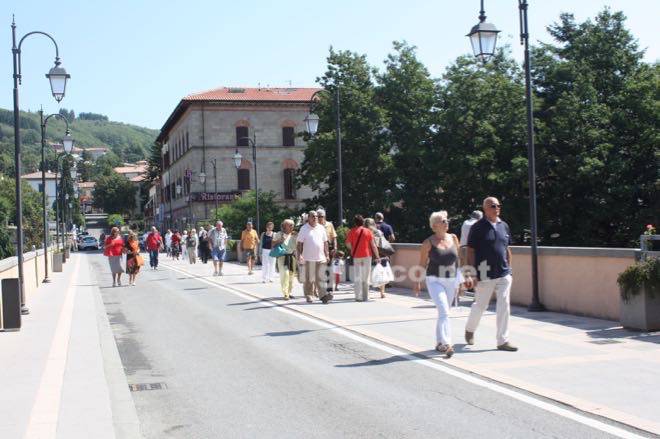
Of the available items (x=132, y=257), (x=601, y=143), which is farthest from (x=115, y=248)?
(x=601, y=143)

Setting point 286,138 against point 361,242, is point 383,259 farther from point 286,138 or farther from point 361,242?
→ point 286,138

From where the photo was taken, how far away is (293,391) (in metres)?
7.65

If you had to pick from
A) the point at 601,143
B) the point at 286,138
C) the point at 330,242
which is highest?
the point at 286,138

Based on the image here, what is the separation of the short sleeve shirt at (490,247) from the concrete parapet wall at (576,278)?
2951 millimetres

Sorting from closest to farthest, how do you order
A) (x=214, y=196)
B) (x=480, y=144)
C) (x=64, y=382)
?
1. (x=64, y=382)
2. (x=480, y=144)
3. (x=214, y=196)

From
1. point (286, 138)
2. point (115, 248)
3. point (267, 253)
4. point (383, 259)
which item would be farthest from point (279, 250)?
point (286, 138)

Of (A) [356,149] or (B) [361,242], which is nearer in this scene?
(B) [361,242]

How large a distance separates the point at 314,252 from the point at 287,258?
1.95 metres

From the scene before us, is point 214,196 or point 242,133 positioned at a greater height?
point 242,133

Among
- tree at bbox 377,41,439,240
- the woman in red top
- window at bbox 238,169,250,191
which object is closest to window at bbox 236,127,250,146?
window at bbox 238,169,250,191

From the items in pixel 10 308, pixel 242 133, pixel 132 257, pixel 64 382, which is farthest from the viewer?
pixel 242 133

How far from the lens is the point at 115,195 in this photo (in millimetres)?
161500

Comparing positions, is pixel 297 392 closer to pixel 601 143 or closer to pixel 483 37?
pixel 483 37

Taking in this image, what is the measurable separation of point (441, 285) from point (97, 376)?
4044 millimetres
